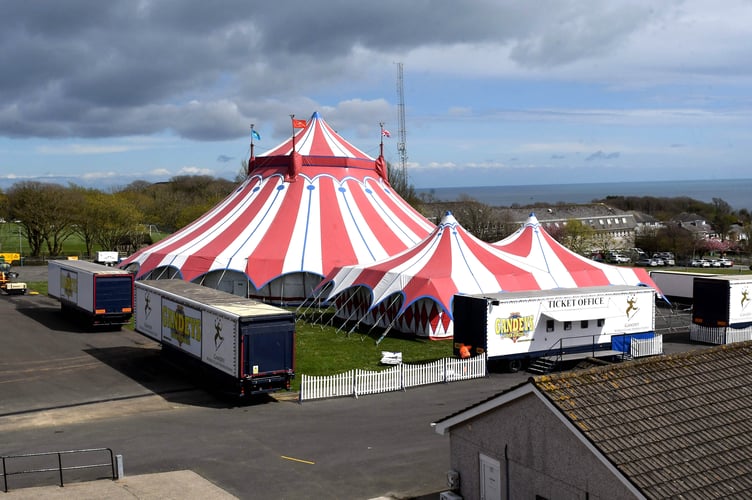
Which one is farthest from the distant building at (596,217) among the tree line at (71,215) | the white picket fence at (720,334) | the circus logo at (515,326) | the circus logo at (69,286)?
the circus logo at (515,326)

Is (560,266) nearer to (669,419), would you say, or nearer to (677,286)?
(677,286)

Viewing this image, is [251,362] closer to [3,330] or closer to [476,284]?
[476,284]

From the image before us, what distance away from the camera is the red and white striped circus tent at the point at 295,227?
3228 centimetres

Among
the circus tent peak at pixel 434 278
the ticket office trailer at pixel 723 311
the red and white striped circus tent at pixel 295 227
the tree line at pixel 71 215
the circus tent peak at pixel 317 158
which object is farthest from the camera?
the tree line at pixel 71 215

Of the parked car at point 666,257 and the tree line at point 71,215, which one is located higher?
the tree line at point 71,215

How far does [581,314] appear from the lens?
22.2m

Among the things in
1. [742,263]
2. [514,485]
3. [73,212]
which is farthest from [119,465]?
[742,263]

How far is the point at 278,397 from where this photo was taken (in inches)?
722

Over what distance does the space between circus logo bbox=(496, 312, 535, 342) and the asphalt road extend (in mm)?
1187

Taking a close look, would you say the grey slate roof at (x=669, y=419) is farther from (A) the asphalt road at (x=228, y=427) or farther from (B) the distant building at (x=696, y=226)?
Answer: (B) the distant building at (x=696, y=226)

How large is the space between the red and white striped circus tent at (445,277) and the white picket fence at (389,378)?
448cm

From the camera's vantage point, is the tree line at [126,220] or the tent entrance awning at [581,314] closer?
the tent entrance awning at [581,314]

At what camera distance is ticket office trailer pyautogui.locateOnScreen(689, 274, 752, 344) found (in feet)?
86.1

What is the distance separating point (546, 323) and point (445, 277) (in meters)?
4.75
